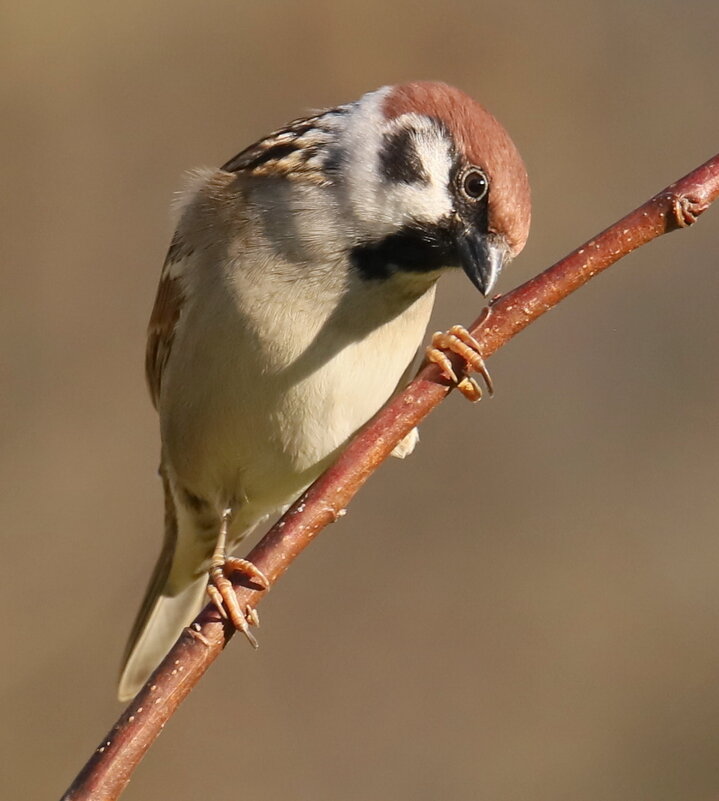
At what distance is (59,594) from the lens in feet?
15.6

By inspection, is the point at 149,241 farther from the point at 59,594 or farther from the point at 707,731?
the point at 707,731

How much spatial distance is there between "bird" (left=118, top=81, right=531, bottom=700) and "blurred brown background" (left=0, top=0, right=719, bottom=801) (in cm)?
155

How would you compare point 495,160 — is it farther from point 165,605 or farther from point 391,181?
point 165,605

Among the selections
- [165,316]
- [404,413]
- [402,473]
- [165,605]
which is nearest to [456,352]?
[404,413]

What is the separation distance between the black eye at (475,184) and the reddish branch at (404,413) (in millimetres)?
599

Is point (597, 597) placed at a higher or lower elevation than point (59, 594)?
lower

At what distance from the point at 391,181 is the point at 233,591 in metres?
0.98

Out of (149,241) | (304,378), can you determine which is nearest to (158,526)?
(149,241)

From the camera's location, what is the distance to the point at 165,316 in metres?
3.36

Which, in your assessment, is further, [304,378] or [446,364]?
[304,378]

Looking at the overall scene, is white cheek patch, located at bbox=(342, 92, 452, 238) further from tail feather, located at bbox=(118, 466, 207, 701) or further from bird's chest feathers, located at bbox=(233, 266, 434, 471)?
tail feather, located at bbox=(118, 466, 207, 701)

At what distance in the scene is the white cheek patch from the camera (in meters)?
2.81

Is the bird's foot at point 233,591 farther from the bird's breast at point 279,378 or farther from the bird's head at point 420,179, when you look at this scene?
the bird's head at point 420,179

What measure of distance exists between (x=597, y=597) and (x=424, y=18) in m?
2.55
